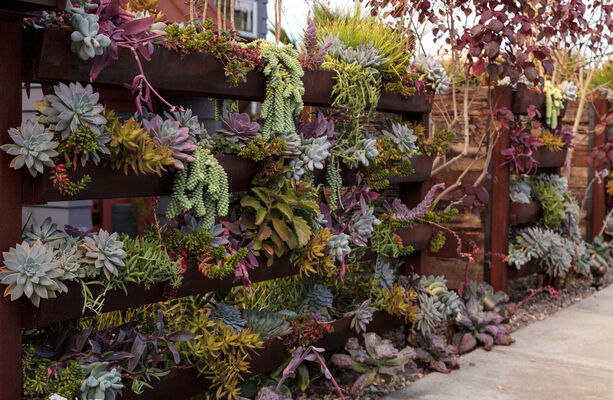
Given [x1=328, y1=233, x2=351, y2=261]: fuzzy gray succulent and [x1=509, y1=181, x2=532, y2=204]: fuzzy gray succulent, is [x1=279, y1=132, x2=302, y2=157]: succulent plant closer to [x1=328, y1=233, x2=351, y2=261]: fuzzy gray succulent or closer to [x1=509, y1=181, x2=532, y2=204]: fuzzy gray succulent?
[x1=328, y1=233, x2=351, y2=261]: fuzzy gray succulent

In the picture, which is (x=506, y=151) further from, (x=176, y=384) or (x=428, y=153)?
(x=176, y=384)

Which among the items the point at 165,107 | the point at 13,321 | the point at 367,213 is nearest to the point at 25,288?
the point at 13,321

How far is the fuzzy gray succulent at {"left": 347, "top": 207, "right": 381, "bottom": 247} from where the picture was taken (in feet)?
11.3

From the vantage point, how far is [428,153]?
4.05 metres

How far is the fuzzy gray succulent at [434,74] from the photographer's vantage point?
13.0 ft

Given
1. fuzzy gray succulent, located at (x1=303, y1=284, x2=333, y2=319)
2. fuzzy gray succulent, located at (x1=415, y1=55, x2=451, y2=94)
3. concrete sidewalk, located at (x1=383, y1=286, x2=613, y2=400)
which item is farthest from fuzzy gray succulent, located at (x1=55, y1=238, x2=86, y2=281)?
fuzzy gray succulent, located at (x1=415, y1=55, x2=451, y2=94)

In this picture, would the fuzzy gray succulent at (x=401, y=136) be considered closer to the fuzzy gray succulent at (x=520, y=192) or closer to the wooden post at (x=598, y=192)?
the fuzzy gray succulent at (x=520, y=192)

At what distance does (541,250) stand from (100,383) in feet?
13.0

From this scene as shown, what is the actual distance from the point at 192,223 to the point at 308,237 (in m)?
0.58

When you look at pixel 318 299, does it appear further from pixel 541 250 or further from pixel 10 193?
pixel 541 250

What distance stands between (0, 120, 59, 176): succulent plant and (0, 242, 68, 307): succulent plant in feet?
0.78

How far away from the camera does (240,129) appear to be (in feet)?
9.27

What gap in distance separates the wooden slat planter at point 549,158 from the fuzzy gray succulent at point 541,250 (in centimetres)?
52

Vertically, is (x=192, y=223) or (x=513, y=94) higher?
(x=513, y=94)
